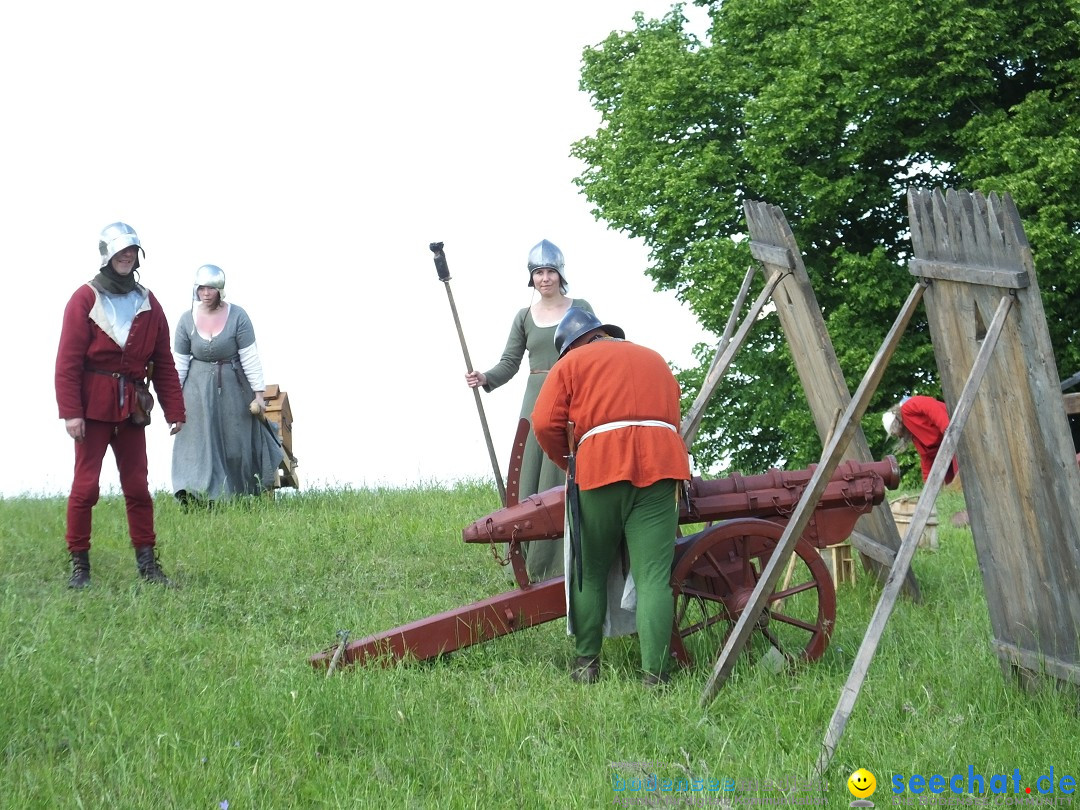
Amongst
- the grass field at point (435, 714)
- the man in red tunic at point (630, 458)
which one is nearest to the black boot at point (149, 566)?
the grass field at point (435, 714)

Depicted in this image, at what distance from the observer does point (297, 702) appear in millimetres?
5426

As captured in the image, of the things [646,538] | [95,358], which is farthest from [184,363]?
[646,538]

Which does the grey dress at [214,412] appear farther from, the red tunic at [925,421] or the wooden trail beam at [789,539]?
the wooden trail beam at [789,539]

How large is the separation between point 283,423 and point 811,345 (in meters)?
6.56

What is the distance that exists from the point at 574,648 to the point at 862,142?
16.2 metres

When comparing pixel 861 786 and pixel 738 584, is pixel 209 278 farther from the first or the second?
pixel 861 786

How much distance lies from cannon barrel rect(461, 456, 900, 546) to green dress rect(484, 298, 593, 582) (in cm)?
181

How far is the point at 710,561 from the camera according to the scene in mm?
6305

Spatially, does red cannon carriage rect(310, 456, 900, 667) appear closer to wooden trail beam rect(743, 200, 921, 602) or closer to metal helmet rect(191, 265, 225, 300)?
wooden trail beam rect(743, 200, 921, 602)

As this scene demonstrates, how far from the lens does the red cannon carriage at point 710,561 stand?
6285 millimetres

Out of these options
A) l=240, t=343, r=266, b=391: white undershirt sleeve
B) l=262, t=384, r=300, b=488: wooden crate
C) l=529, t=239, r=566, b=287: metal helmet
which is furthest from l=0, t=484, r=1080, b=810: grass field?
l=262, t=384, r=300, b=488: wooden crate

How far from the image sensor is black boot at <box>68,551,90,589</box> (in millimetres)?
8641

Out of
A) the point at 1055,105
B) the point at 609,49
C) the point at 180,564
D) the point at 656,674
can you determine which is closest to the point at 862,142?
the point at 1055,105

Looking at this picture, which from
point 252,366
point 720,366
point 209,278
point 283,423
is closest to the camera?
point 720,366
